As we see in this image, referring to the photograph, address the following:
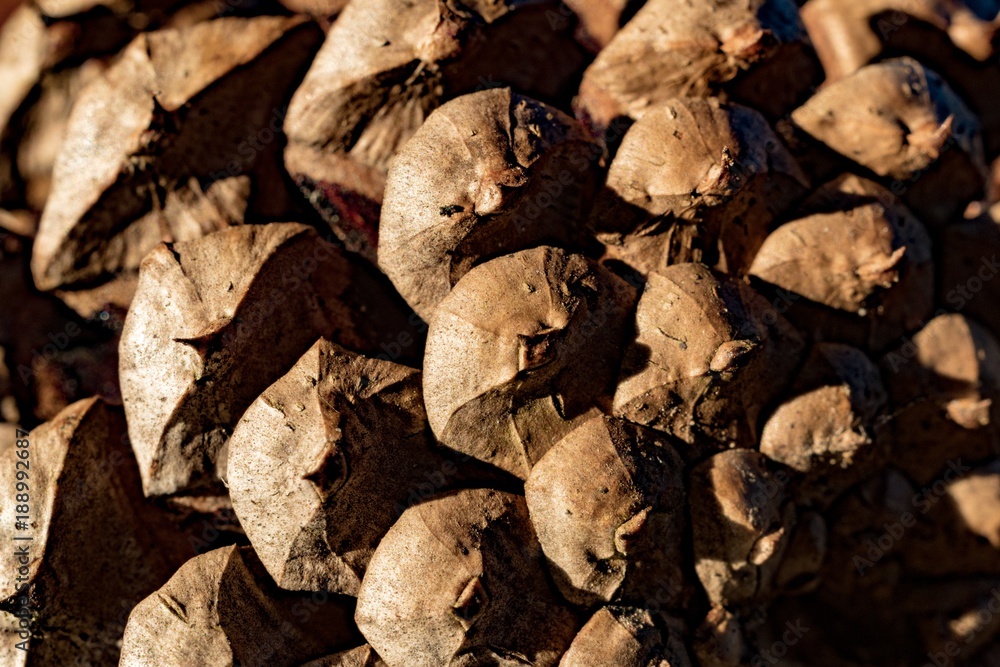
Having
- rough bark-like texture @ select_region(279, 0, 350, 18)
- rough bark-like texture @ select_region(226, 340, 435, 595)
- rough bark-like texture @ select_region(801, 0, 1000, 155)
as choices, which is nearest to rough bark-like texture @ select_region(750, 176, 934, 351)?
rough bark-like texture @ select_region(801, 0, 1000, 155)

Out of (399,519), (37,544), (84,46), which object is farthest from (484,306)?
(84,46)

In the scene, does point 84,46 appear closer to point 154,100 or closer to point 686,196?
point 154,100

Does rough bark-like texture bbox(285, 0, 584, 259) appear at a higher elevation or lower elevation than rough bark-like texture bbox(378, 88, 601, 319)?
higher

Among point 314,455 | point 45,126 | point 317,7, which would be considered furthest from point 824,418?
point 45,126

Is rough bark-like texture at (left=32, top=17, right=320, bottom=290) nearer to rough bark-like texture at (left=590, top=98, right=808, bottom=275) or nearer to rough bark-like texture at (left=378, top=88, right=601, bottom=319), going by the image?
rough bark-like texture at (left=378, top=88, right=601, bottom=319)

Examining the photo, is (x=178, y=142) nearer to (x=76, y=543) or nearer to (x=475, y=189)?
(x=475, y=189)

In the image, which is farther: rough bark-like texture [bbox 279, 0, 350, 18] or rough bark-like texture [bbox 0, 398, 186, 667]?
rough bark-like texture [bbox 279, 0, 350, 18]
